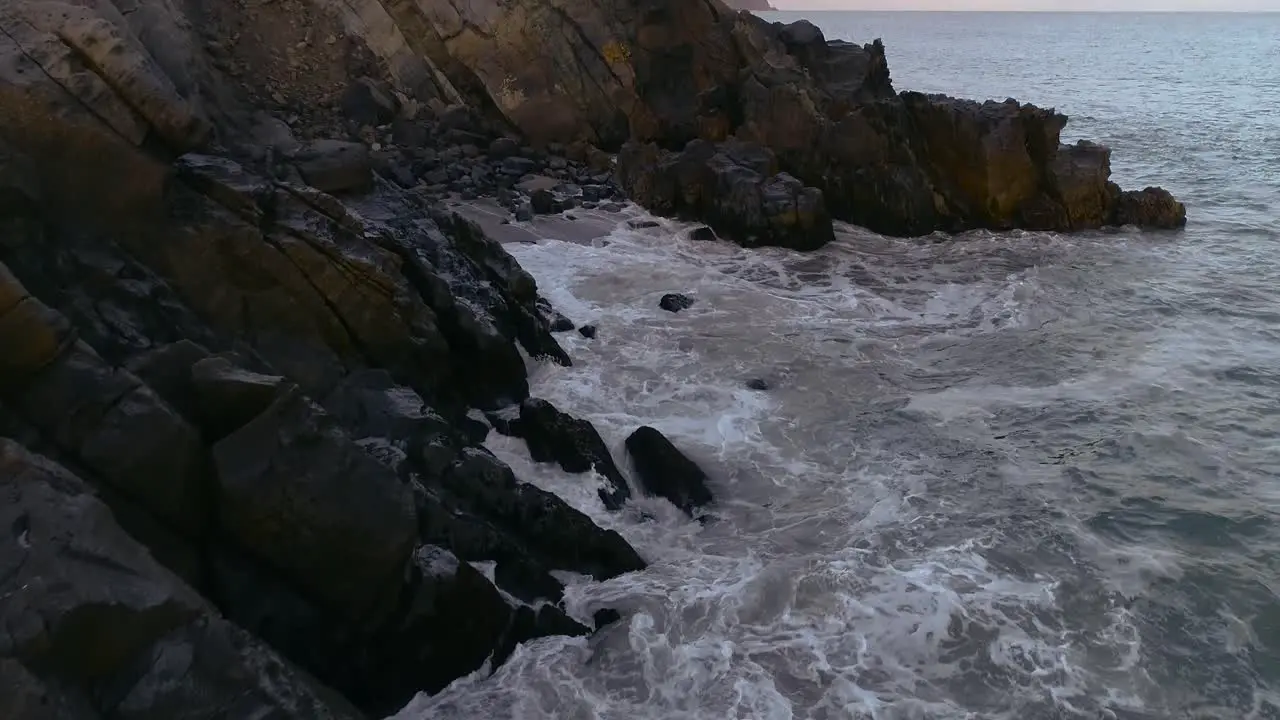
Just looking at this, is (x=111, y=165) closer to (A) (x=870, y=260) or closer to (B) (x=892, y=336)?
(B) (x=892, y=336)

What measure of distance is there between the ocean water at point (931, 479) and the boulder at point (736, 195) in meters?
0.91

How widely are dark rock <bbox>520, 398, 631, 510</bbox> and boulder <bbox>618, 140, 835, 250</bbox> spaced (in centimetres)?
1237

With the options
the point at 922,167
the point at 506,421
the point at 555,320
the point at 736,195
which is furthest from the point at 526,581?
the point at 922,167

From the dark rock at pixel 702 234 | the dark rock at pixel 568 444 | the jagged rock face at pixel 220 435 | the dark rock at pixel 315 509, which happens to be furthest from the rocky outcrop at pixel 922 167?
the dark rock at pixel 315 509

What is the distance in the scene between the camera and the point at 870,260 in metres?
23.2

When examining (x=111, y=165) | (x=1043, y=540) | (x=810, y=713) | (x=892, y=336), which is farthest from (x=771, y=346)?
(x=111, y=165)

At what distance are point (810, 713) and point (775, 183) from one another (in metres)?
17.7

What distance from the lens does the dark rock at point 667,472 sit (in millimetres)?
12219

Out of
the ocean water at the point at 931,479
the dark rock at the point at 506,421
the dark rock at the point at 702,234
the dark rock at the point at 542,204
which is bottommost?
the ocean water at the point at 931,479

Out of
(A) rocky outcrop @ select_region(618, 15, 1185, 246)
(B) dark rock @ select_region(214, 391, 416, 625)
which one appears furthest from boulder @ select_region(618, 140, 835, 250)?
(B) dark rock @ select_region(214, 391, 416, 625)

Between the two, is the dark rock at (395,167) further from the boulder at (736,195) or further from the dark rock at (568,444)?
the dark rock at (568,444)

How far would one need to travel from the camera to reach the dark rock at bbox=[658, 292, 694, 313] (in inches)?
748

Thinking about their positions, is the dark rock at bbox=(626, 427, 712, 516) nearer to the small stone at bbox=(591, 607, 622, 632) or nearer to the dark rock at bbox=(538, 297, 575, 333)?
the small stone at bbox=(591, 607, 622, 632)

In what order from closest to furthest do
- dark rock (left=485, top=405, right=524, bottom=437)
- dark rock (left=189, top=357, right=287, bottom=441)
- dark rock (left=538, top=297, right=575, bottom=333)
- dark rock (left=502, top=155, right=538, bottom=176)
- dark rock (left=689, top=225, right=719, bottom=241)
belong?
dark rock (left=189, top=357, right=287, bottom=441) → dark rock (left=485, top=405, right=524, bottom=437) → dark rock (left=538, top=297, right=575, bottom=333) → dark rock (left=689, top=225, right=719, bottom=241) → dark rock (left=502, top=155, right=538, bottom=176)
